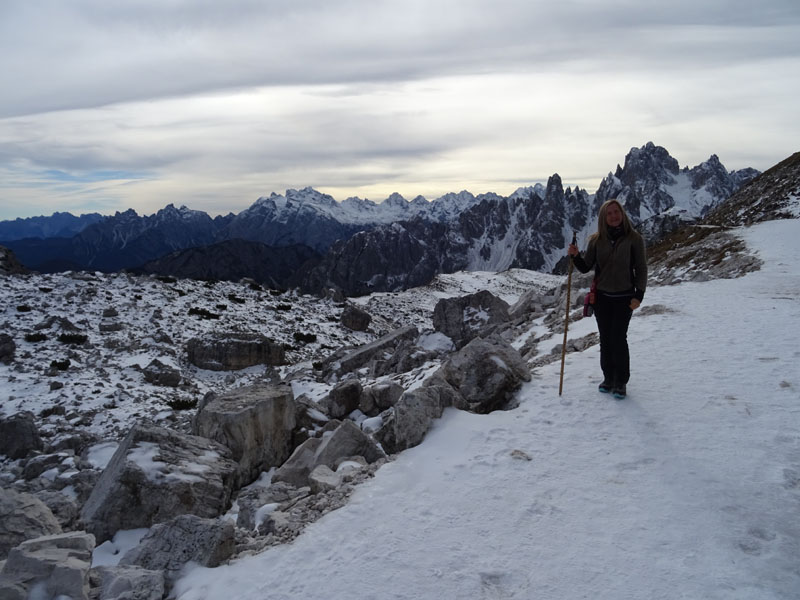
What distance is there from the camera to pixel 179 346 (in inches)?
1105

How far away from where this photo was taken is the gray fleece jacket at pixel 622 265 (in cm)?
792

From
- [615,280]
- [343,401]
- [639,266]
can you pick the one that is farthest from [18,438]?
[639,266]

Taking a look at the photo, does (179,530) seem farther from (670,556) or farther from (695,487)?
(695,487)

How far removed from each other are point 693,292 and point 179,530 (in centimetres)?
1622

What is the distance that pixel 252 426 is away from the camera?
11.6 metres

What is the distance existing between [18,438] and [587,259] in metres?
16.5

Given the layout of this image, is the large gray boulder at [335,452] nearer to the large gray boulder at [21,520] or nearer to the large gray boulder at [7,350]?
the large gray boulder at [21,520]

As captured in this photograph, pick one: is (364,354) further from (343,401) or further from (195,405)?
(343,401)

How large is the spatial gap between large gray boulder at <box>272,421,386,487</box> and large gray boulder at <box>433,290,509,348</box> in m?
19.8

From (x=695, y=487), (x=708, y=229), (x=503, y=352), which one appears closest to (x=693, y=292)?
(x=503, y=352)

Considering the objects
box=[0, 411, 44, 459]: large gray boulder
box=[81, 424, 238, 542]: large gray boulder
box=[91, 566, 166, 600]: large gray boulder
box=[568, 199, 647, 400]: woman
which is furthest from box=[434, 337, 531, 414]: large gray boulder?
box=[0, 411, 44, 459]: large gray boulder

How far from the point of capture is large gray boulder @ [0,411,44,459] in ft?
47.2

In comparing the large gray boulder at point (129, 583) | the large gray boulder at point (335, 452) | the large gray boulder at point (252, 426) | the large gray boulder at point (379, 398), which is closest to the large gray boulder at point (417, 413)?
the large gray boulder at point (335, 452)

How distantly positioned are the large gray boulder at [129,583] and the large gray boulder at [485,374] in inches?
219
